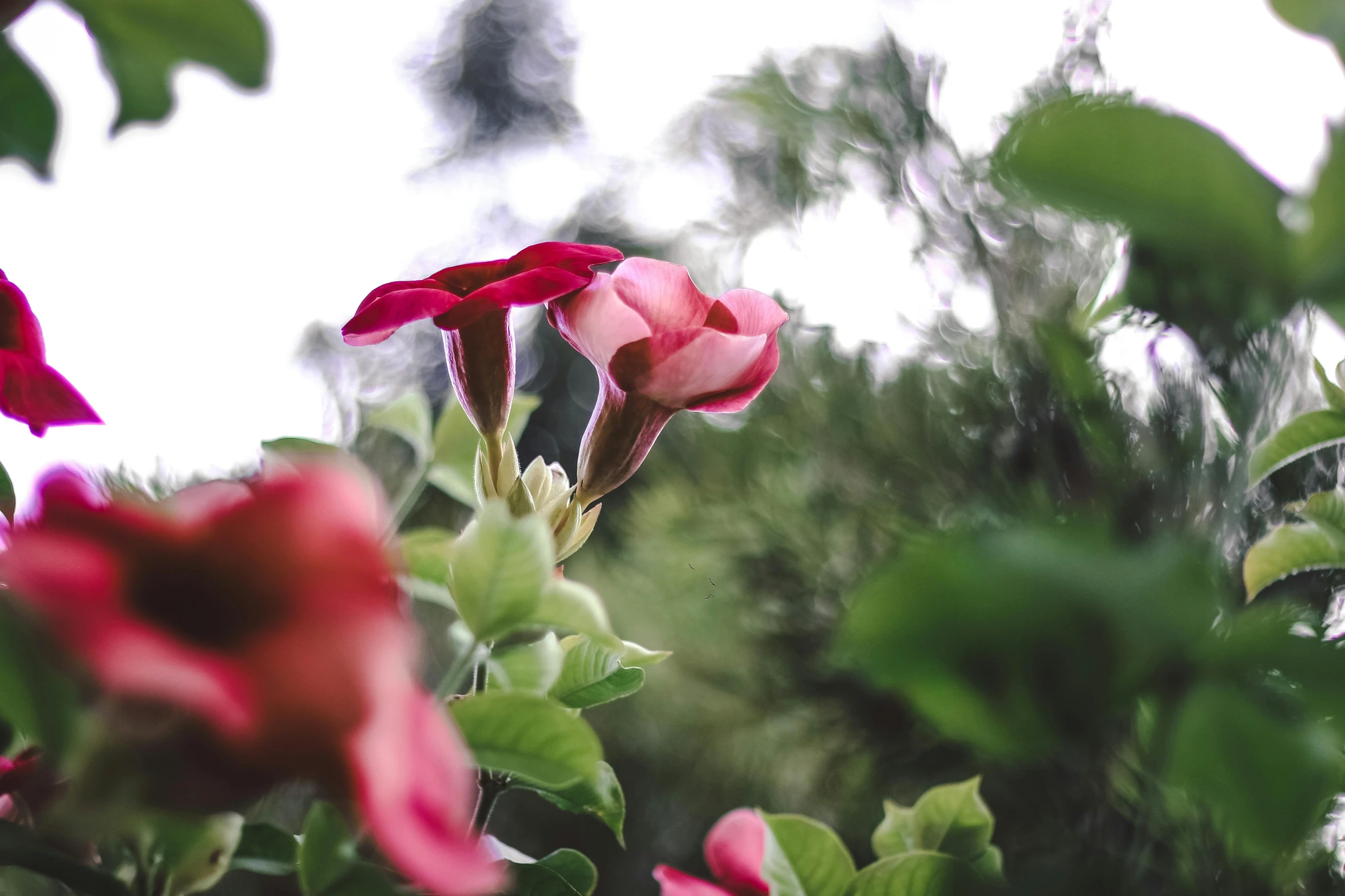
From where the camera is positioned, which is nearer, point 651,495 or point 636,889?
point 651,495

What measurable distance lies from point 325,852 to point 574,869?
94 mm

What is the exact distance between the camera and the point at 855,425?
0.93 meters

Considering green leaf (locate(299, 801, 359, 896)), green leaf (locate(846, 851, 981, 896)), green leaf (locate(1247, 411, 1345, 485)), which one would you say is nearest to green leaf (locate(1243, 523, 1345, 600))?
green leaf (locate(1247, 411, 1345, 485))

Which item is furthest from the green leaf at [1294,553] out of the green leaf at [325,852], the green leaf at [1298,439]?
the green leaf at [325,852]

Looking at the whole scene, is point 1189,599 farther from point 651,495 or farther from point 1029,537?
point 651,495

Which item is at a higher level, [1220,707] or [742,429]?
[1220,707]

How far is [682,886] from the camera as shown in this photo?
218 millimetres

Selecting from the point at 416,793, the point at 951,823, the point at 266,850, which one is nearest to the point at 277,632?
the point at 416,793

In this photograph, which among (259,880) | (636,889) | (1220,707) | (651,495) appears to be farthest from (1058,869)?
(636,889)

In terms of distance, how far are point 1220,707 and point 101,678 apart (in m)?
0.09

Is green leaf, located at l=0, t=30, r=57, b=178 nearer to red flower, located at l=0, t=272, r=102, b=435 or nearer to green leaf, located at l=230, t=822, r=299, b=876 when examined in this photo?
red flower, located at l=0, t=272, r=102, b=435

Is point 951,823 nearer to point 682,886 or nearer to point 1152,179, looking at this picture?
point 682,886

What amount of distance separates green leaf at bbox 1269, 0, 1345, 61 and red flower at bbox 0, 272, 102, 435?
0.22m

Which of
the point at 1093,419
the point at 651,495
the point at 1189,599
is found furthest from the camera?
the point at 651,495
